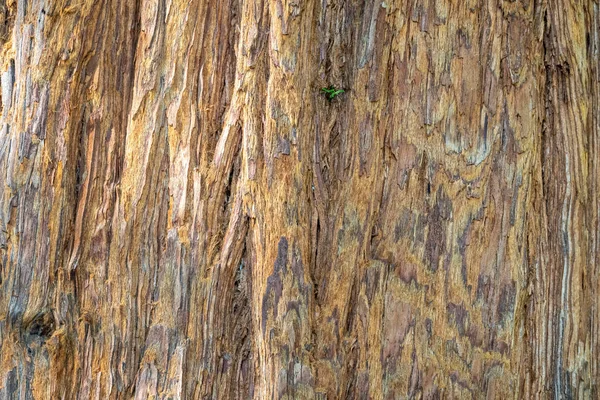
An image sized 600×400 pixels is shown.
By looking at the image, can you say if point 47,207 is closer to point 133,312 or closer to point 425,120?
point 133,312

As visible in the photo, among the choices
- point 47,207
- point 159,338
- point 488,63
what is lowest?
point 159,338

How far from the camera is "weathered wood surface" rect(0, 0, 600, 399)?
2098mm

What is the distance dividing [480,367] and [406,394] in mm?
267

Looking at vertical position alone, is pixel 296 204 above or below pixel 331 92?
below

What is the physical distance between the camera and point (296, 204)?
2.09 metres

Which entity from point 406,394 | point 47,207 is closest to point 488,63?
point 406,394

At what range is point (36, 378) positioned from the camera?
6.92 ft

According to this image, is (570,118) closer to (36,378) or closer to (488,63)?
(488,63)

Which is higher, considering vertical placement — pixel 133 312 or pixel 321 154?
pixel 321 154

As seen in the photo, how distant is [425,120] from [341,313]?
72cm

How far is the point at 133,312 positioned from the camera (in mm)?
2139

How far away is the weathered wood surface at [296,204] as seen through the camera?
2.10 meters

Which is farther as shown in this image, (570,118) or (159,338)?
(570,118)

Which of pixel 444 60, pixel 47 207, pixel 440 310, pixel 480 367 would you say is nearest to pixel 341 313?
pixel 440 310
